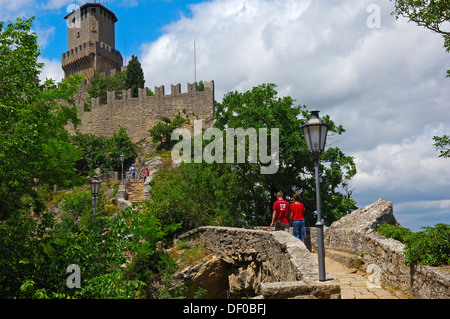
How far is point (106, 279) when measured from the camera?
9227 mm

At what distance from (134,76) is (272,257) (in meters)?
47.7

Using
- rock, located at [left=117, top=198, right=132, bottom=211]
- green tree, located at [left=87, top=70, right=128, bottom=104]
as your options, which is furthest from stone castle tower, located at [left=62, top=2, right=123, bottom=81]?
rock, located at [left=117, top=198, right=132, bottom=211]

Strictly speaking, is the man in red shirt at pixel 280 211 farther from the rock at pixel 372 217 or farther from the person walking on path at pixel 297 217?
the rock at pixel 372 217

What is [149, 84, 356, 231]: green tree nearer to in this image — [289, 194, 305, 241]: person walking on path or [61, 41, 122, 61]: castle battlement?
[289, 194, 305, 241]: person walking on path

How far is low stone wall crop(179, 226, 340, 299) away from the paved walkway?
123cm

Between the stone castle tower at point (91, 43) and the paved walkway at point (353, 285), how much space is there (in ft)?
194

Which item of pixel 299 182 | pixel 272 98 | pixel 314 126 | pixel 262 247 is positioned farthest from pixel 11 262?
pixel 272 98

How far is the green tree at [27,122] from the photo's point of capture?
35.9ft

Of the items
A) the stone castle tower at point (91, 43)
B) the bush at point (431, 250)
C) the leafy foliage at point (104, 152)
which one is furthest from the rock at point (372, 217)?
the stone castle tower at point (91, 43)

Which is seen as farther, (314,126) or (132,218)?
(132,218)

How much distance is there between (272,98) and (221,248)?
884 centimetres

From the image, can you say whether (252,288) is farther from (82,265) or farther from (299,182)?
(299,182)

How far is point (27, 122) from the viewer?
11875 millimetres

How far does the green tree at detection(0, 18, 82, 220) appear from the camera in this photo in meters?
10.9
